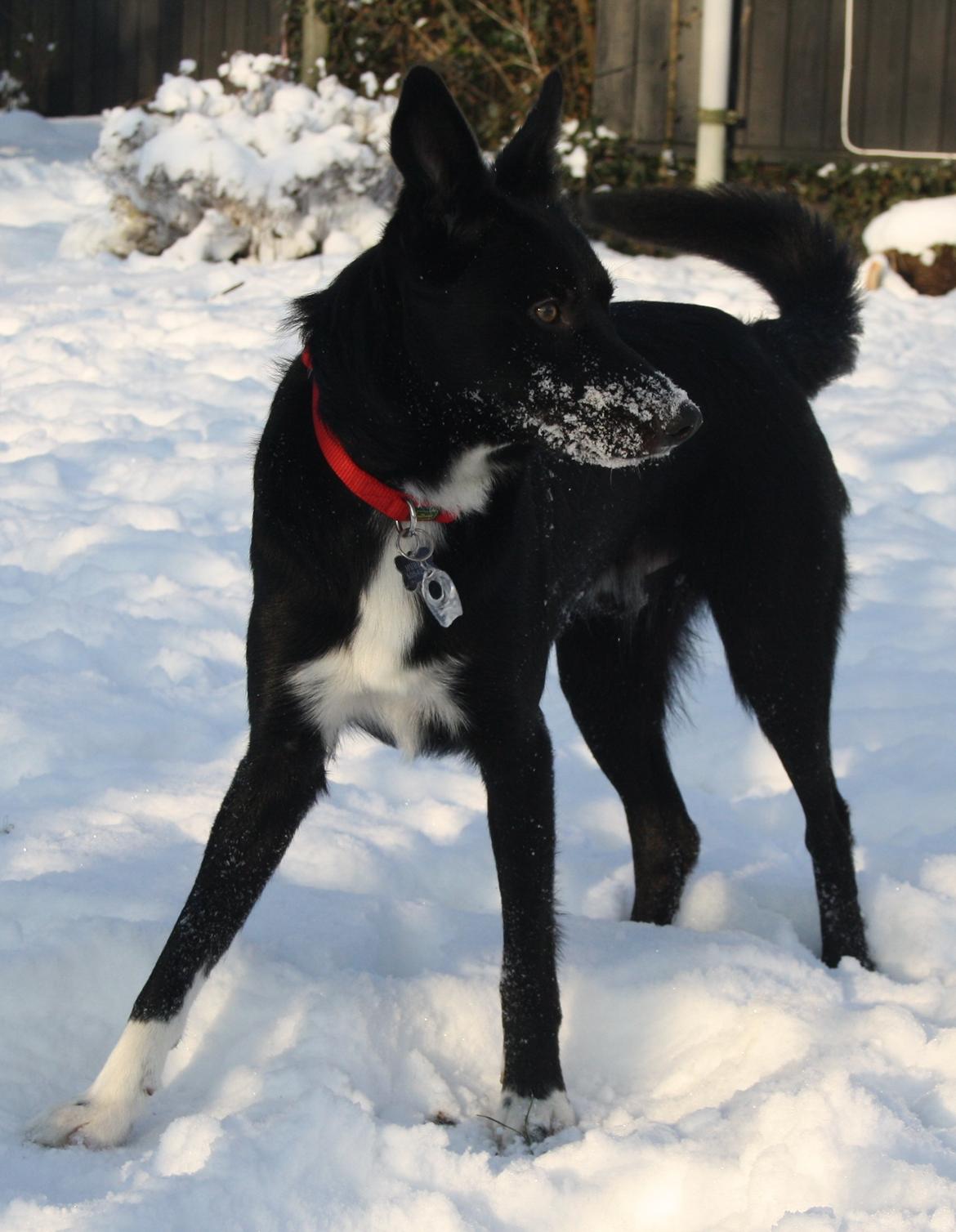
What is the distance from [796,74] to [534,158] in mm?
7756

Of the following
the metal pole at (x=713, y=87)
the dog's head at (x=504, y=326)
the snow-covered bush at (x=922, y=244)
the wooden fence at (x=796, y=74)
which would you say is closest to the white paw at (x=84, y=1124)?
the dog's head at (x=504, y=326)

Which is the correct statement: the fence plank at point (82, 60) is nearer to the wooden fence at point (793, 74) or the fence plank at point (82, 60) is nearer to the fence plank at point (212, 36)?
the fence plank at point (212, 36)

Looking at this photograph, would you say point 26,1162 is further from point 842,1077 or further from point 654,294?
point 654,294

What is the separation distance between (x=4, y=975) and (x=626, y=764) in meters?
1.41

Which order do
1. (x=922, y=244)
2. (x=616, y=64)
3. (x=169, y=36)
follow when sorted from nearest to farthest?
1. (x=922, y=244)
2. (x=616, y=64)
3. (x=169, y=36)

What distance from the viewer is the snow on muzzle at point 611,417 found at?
2.16m

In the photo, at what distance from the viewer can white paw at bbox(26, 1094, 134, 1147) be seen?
2.09 metres

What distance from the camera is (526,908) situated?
90.8 inches

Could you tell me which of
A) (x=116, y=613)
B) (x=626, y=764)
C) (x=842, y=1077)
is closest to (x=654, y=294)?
(x=116, y=613)

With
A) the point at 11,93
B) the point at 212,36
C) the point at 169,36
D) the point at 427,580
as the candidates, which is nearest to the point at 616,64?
the point at 212,36

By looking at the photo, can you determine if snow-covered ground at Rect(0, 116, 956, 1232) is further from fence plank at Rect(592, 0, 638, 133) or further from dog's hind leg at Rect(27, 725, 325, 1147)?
fence plank at Rect(592, 0, 638, 133)

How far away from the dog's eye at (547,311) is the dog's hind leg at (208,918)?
2.50 feet

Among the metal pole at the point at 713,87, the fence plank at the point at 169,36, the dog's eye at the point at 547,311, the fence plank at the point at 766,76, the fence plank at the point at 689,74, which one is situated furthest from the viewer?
the fence plank at the point at 169,36

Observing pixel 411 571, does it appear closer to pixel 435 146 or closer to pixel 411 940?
pixel 435 146
